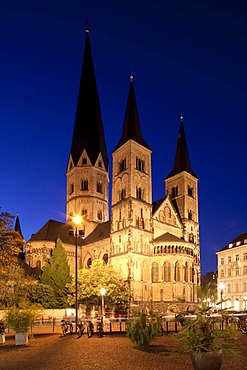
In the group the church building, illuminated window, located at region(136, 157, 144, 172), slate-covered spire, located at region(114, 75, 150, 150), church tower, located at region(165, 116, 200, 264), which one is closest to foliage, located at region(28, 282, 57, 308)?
the church building

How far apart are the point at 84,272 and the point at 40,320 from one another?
17902 millimetres

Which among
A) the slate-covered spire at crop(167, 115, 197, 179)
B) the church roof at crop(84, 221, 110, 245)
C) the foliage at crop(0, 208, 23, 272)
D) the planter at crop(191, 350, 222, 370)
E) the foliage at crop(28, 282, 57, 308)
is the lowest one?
the foliage at crop(28, 282, 57, 308)

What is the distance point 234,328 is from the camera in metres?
12.1

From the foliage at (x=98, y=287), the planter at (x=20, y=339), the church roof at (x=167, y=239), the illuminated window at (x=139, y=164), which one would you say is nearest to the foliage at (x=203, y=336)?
the planter at (x=20, y=339)

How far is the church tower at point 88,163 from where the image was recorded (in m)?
86.9

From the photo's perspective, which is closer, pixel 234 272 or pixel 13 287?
pixel 13 287

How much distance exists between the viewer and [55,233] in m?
79.1

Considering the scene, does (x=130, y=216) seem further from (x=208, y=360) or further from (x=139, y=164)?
(x=208, y=360)

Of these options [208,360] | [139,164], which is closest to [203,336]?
[208,360]

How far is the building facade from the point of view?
7925 cm

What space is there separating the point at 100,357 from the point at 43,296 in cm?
4034

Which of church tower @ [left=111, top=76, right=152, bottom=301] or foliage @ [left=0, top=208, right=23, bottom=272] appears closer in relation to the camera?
foliage @ [left=0, top=208, right=23, bottom=272]

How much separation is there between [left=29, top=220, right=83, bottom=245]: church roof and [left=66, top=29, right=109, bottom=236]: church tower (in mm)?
4156

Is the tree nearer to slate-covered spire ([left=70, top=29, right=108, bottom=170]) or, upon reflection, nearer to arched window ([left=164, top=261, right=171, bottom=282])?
arched window ([left=164, top=261, right=171, bottom=282])
